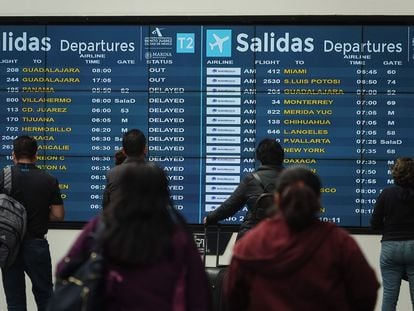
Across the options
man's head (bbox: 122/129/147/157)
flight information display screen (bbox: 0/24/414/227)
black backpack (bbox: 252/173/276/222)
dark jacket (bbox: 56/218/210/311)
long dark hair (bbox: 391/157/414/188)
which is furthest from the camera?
flight information display screen (bbox: 0/24/414/227)

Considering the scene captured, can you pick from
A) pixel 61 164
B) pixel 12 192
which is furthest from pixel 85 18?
pixel 12 192

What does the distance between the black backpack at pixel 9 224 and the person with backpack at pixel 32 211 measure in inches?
2.1

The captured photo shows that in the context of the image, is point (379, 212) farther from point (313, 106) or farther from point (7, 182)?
point (7, 182)

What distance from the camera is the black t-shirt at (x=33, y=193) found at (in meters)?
5.80

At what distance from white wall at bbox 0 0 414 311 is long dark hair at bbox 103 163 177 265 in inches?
176

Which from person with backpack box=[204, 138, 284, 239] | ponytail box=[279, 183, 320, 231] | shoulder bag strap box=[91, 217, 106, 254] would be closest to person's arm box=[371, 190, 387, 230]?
person with backpack box=[204, 138, 284, 239]

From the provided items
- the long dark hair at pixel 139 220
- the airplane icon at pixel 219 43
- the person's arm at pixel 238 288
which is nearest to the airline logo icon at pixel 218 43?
the airplane icon at pixel 219 43

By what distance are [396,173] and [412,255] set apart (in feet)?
2.17

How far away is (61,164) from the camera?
7.43 metres

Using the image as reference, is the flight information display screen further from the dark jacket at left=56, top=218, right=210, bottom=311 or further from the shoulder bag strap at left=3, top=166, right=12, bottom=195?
the dark jacket at left=56, top=218, right=210, bottom=311

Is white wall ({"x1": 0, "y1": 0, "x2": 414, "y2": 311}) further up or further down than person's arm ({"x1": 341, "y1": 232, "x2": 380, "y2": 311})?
further up

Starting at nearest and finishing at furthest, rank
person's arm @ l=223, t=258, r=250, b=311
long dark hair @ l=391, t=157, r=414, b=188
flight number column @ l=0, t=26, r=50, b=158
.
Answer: person's arm @ l=223, t=258, r=250, b=311
long dark hair @ l=391, t=157, r=414, b=188
flight number column @ l=0, t=26, r=50, b=158

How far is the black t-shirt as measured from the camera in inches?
228

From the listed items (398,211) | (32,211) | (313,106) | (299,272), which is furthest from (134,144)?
(299,272)
